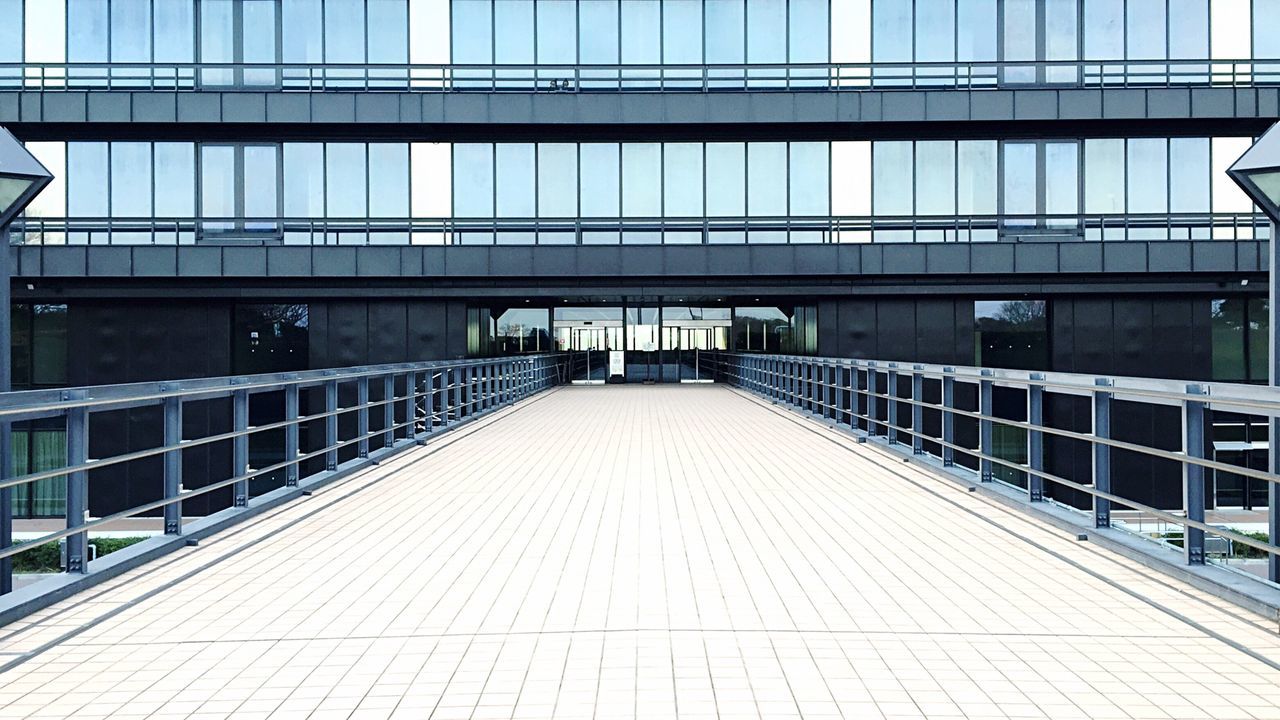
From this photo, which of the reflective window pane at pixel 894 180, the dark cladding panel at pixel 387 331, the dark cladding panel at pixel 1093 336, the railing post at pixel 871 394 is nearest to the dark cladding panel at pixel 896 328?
the reflective window pane at pixel 894 180

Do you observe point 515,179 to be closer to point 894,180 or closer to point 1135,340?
point 894,180

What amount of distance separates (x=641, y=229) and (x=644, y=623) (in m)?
27.1

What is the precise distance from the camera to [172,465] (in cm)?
779

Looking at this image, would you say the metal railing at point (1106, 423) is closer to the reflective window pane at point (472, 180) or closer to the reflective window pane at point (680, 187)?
the reflective window pane at point (680, 187)

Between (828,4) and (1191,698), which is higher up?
(828,4)

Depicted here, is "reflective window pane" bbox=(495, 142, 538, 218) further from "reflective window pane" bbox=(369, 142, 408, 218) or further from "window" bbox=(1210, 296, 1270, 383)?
"window" bbox=(1210, 296, 1270, 383)

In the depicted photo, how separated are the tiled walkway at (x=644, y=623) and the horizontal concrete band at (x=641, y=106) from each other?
72.5 ft

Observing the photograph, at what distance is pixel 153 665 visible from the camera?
198 inches

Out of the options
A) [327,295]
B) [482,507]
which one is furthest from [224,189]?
[482,507]

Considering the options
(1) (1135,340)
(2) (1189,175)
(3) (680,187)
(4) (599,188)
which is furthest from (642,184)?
(2) (1189,175)

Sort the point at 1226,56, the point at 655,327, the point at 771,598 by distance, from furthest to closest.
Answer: the point at 655,327
the point at 1226,56
the point at 771,598

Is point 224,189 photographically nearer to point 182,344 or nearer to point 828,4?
point 182,344

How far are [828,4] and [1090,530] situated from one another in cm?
2668

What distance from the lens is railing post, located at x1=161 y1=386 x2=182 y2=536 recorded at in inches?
299
